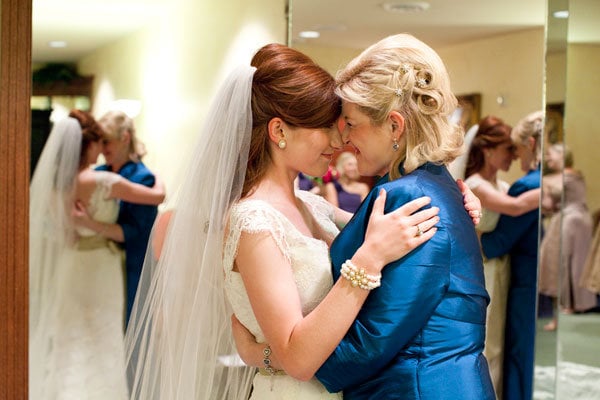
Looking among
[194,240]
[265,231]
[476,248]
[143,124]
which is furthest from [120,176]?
[476,248]

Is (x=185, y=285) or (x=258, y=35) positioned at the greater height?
Answer: (x=258, y=35)

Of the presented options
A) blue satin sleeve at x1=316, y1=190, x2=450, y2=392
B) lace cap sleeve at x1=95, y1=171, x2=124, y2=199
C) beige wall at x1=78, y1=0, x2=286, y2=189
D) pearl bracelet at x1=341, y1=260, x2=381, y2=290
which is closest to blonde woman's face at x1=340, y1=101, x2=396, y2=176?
blue satin sleeve at x1=316, y1=190, x2=450, y2=392

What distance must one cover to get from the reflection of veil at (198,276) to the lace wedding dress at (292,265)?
0.10 metres

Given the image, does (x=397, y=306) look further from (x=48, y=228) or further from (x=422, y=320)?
(x=48, y=228)

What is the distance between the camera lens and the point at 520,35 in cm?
257

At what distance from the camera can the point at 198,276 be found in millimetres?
1972

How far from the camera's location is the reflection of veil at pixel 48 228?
2766 mm

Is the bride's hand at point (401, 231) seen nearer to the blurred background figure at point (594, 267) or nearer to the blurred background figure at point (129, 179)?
the blurred background figure at point (594, 267)

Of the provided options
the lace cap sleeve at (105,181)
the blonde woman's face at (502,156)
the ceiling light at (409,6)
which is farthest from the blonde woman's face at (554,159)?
the lace cap sleeve at (105,181)

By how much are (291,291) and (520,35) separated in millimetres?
1305

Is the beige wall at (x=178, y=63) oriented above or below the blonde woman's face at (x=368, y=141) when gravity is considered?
above

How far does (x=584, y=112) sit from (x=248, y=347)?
1.31 metres

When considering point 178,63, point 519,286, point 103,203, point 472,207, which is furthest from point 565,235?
point 103,203

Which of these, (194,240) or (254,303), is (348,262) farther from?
(194,240)
